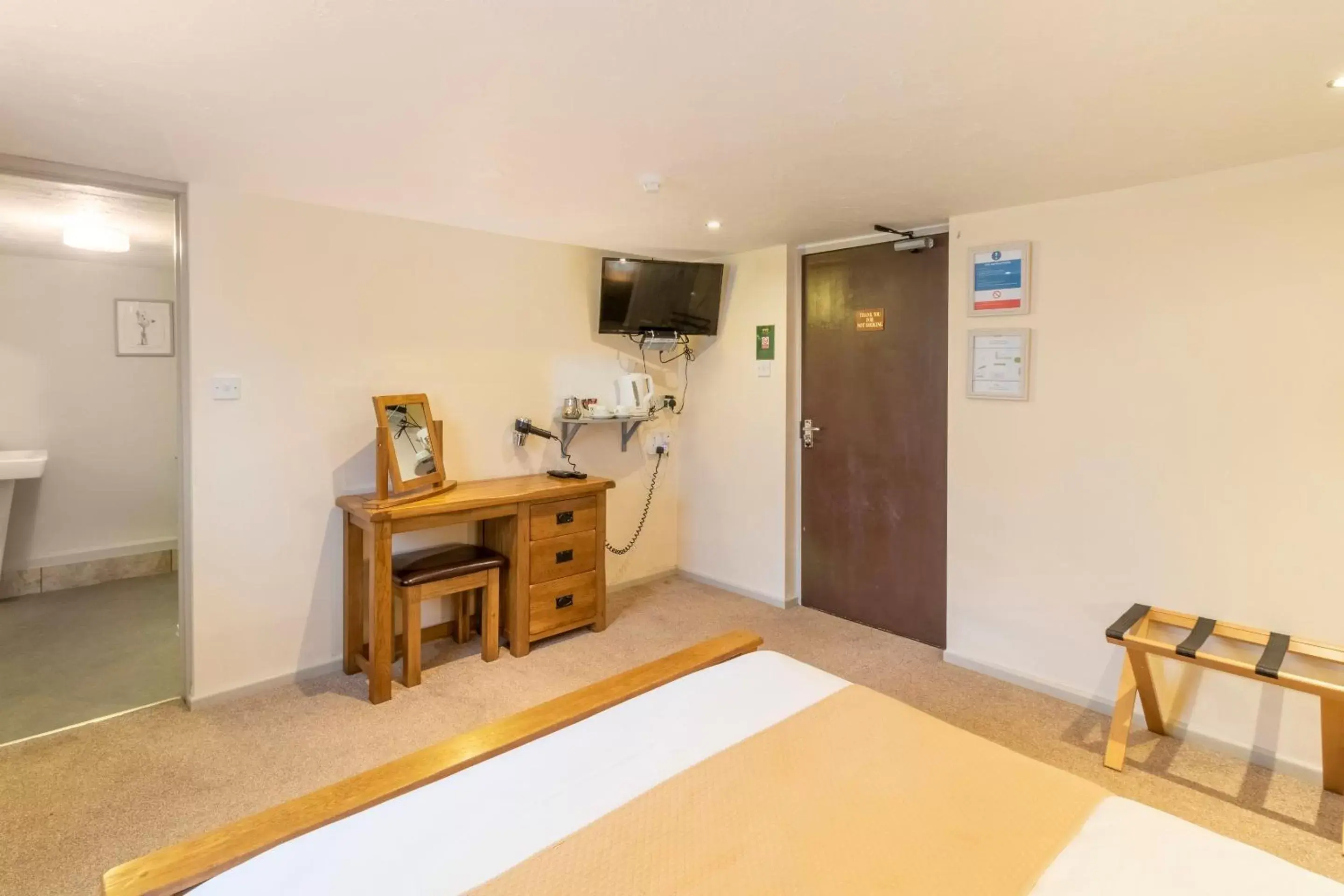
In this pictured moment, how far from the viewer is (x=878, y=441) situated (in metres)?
3.65

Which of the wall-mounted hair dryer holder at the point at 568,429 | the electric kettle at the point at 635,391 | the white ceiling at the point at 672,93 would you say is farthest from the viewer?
the electric kettle at the point at 635,391

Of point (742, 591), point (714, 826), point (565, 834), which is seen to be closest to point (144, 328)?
point (742, 591)

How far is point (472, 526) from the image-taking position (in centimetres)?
361

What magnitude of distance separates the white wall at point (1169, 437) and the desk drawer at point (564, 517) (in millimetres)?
1844

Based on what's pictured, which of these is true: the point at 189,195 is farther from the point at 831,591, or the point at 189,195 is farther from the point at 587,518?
the point at 831,591

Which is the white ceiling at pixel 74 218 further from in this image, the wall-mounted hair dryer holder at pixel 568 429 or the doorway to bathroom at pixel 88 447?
the wall-mounted hair dryer holder at pixel 568 429

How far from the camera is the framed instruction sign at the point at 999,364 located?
9.67 ft

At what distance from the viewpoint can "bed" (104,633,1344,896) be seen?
3.42 ft

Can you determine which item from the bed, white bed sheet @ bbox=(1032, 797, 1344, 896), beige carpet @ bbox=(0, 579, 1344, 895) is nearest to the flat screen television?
beige carpet @ bbox=(0, 579, 1344, 895)

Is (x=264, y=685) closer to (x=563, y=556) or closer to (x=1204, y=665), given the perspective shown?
(x=563, y=556)

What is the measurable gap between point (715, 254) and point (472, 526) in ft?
7.17

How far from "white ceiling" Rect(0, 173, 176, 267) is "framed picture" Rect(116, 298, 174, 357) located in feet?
0.91

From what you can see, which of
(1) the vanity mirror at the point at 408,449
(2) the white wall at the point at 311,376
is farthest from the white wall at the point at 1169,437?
(1) the vanity mirror at the point at 408,449

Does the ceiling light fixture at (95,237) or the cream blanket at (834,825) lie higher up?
the ceiling light fixture at (95,237)
